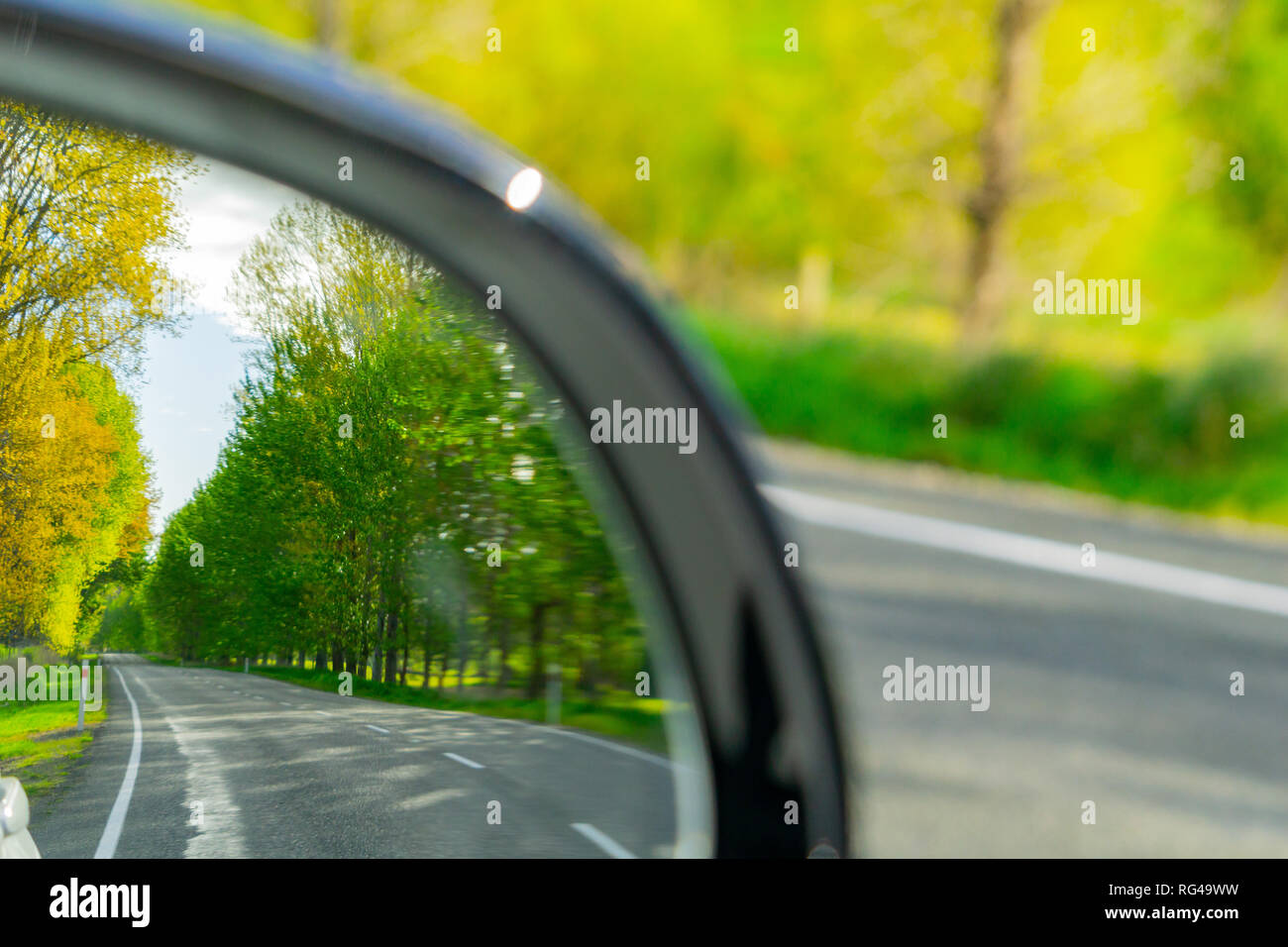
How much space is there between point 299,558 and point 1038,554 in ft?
26.5

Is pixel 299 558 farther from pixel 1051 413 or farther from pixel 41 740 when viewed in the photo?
pixel 1051 413

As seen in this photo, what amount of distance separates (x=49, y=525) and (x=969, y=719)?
5280mm

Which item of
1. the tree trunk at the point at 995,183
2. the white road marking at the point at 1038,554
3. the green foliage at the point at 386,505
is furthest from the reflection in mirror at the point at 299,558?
the tree trunk at the point at 995,183

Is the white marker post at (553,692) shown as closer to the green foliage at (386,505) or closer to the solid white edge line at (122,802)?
the green foliage at (386,505)

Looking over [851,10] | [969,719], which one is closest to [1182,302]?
[851,10]

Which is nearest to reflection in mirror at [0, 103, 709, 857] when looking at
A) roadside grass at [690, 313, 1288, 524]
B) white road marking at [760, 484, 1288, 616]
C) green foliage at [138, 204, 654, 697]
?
green foliage at [138, 204, 654, 697]

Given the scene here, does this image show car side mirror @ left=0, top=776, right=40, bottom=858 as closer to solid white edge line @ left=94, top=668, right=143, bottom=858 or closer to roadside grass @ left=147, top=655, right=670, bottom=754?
solid white edge line @ left=94, top=668, right=143, bottom=858

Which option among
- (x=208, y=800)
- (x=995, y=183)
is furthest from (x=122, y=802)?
(x=995, y=183)

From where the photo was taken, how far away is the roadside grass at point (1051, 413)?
1074 cm

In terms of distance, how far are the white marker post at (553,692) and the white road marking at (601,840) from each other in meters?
0.10

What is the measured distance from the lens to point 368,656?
1.08 meters

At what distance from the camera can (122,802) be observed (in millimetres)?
984

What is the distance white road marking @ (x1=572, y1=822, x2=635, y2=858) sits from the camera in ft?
3.45
